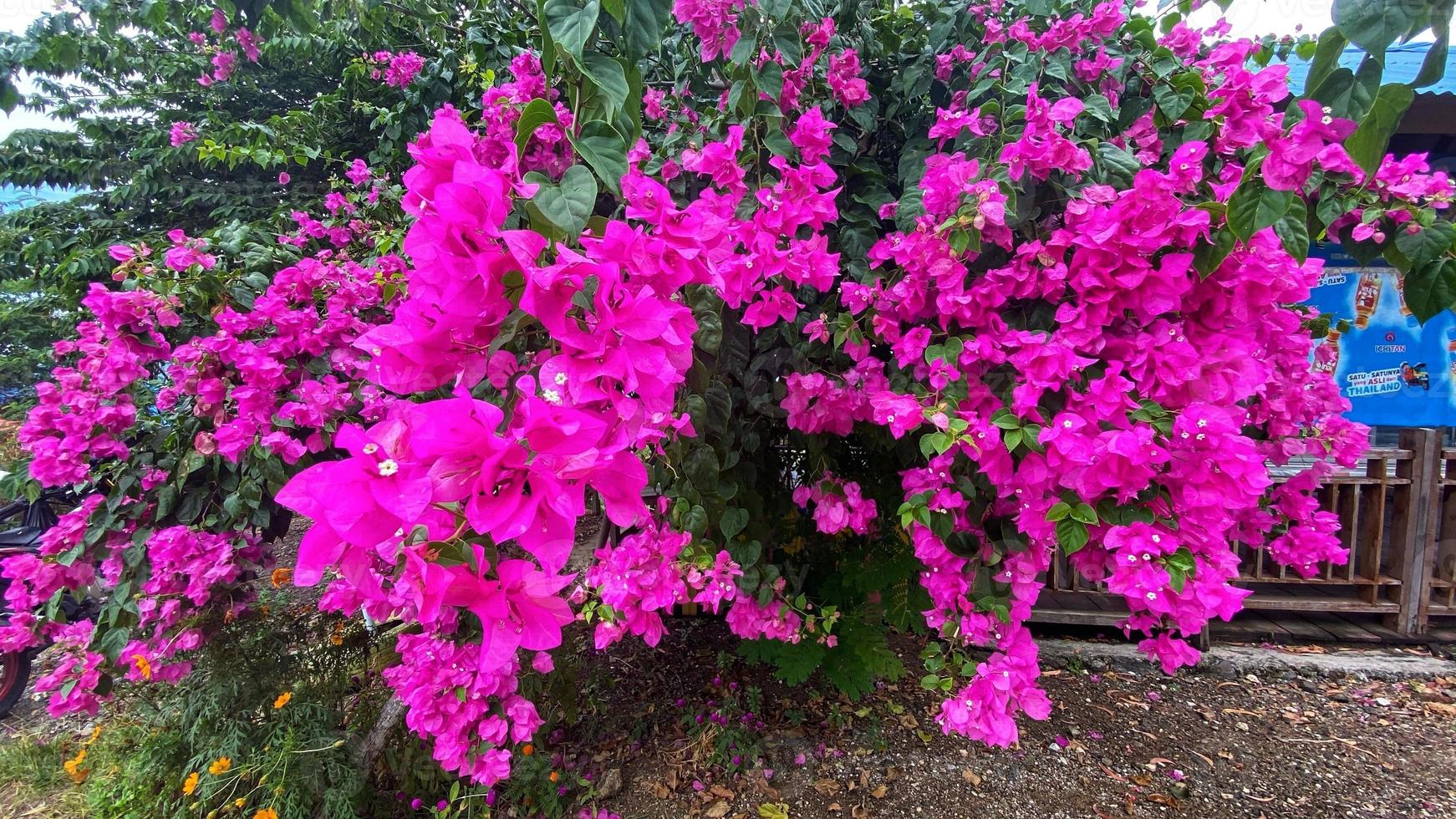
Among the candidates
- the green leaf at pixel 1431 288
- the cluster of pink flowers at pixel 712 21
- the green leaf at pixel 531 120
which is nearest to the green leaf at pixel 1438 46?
the green leaf at pixel 1431 288

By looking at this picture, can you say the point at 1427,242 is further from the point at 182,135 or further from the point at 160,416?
the point at 182,135

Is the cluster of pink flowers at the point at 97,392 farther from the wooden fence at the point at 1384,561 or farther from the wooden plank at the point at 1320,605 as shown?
the wooden plank at the point at 1320,605

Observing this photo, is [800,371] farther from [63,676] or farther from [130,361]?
[63,676]

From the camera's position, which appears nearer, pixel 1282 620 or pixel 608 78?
pixel 608 78

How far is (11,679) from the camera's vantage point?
2.91 meters

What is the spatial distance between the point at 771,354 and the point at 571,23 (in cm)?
112

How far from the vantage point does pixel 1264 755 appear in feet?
7.74

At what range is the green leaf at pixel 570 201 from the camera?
1.82 ft

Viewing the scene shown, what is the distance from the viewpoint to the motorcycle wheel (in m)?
2.90

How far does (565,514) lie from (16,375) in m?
7.52

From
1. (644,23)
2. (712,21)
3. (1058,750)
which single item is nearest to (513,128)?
(712,21)

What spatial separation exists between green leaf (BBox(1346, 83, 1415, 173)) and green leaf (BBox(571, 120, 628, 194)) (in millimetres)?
745

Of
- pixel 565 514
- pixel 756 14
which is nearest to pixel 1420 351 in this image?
pixel 756 14

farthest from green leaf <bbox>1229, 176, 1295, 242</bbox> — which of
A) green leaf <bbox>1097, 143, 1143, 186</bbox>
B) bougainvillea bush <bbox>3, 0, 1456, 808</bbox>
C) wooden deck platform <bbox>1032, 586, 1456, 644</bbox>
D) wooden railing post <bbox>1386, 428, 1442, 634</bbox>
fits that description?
wooden railing post <bbox>1386, 428, 1442, 634</bbox>
